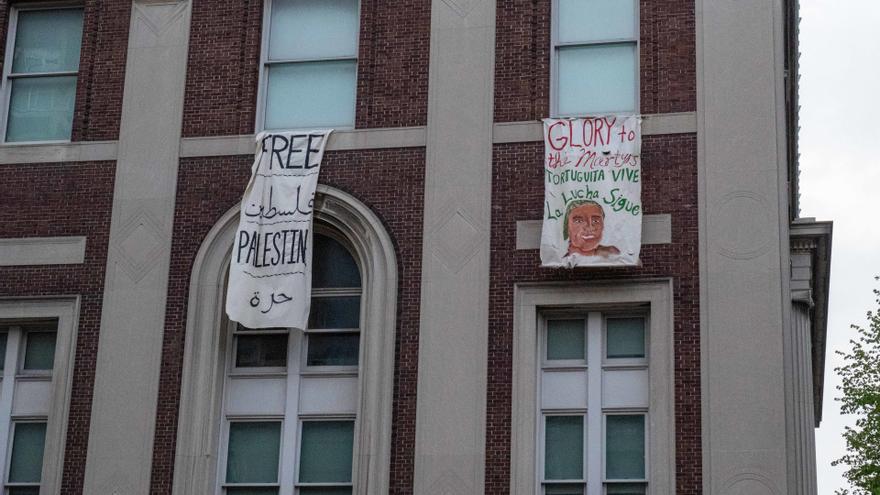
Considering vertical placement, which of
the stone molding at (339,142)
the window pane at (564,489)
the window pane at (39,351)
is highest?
the stone molding at (339,142)

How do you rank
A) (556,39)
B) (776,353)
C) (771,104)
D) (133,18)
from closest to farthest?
(776,353), (771,104), (556,39), (133,18)

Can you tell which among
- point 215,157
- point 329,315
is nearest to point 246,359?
point 329,315

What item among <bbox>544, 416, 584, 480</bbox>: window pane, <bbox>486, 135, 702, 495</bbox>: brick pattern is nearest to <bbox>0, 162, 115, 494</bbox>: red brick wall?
<bbox>486, 135, 702, 495</bbox>: brick pattern

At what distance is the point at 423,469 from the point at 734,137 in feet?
20.4

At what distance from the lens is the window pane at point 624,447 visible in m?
18.4

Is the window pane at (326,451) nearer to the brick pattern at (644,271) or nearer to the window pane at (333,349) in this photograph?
the window pane at (333,349)

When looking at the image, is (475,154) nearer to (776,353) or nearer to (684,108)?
(684,108)

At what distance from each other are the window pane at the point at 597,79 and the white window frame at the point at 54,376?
7873 millimetres

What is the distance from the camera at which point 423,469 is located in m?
18.6

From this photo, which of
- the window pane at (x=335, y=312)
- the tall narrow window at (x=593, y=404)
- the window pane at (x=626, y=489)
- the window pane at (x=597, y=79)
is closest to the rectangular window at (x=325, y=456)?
the window pane at (x=335, y=312)

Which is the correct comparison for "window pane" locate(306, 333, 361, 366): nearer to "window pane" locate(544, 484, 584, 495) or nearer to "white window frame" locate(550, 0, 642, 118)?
"window pane" locate(544, 484, 584, 495)

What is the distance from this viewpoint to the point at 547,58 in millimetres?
20312

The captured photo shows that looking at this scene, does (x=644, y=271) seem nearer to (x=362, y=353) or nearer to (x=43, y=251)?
(x=362, y=353)

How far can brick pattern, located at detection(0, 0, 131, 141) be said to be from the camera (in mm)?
21484
